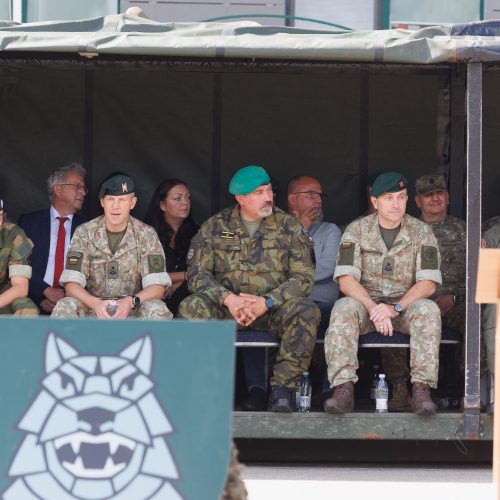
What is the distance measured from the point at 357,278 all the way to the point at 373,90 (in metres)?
1.87

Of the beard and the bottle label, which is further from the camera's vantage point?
the beard

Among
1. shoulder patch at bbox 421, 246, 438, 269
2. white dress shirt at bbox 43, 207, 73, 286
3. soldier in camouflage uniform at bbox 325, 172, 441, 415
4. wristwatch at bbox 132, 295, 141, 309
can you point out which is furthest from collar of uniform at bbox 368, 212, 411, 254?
white dress shirt at bbox 43, 207, 73, 286

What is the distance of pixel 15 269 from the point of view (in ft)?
24.5

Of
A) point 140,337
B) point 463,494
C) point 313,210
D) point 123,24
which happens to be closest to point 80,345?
point 140,337

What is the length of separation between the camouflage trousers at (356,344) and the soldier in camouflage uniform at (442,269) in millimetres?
501

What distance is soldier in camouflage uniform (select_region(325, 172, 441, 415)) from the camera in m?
6.99

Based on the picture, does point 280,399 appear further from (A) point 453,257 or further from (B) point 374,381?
(A) point 453,257

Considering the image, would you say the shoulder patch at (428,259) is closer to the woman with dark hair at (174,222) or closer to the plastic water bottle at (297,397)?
the plastic water bottle at (297,397)

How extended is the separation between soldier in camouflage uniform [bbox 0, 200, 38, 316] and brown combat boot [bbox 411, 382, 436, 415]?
88.4 inches

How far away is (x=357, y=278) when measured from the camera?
7.42 m

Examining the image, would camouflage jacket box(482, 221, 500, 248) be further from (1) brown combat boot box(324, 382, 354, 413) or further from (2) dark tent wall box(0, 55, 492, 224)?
(1) brown combat boot box(324, 382, 354, 413)

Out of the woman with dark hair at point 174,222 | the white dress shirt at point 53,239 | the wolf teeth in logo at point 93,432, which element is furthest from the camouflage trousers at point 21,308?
the wolf teeth in logo at point 93,432

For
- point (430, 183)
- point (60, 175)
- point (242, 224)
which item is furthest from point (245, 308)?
point (60, 175)

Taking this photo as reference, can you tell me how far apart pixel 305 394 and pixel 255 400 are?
0.30m
